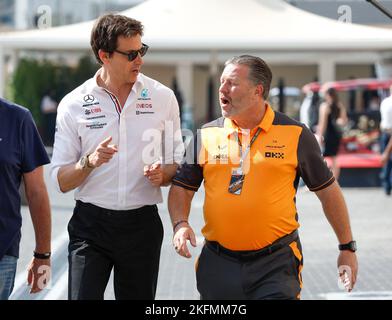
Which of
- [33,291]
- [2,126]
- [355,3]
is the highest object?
[355,3]

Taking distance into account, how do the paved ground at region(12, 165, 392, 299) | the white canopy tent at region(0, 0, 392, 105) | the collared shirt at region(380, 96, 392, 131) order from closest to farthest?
the paved ground at region(12, 165, 392, 299)
the collared shirt at region(380, 96, 392, 131)
the white canopy tent at region(0, 0, 392, 105)

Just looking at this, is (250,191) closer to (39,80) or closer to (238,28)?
(238,28)

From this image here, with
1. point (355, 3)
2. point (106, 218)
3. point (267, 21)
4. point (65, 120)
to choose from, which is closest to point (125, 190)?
point (106, 218)

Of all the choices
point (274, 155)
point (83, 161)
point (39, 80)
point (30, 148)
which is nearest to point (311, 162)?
point (274, 155)

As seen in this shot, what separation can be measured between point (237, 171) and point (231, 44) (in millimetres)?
14179

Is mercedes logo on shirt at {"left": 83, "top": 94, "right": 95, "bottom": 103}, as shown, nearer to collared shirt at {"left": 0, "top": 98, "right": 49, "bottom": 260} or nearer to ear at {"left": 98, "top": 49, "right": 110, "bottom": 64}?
ear at {"left": 98, "top": 49, "right": 110, "bottom": 64}

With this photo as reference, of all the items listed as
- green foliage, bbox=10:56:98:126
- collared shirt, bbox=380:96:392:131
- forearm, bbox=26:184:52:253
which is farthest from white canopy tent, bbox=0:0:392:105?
forearm, bbox=26:184:52:253

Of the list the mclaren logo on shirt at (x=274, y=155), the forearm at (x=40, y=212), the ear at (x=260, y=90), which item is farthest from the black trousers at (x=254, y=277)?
the forearm at (x=40, y=212)

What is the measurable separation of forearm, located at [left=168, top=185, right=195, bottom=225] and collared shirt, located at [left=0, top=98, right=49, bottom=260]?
67 cm

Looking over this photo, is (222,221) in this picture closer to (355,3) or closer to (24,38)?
(355,3)

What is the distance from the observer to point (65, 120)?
16.0 feet

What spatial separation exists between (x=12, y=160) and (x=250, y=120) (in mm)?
1103

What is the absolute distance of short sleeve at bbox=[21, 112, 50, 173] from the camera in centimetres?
457

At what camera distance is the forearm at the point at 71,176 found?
465cm
